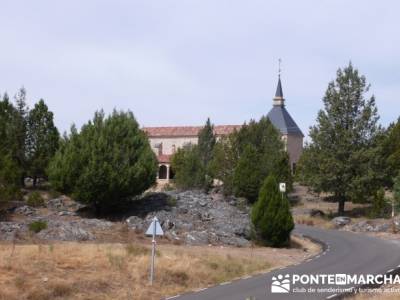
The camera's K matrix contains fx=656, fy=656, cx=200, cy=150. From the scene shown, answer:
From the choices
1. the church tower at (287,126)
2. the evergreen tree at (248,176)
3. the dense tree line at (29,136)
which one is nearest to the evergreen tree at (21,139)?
the dense tree line at (29,136)

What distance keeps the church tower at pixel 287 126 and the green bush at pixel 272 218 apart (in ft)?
169

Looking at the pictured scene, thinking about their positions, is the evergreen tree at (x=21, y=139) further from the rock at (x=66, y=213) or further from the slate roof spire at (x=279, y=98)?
the slate roof spire at (x=279, y=98)

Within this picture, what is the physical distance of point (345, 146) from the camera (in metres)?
54.6

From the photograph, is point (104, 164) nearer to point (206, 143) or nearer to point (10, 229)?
point (10, 229)

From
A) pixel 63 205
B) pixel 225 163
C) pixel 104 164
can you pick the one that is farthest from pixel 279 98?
pixel 104 164

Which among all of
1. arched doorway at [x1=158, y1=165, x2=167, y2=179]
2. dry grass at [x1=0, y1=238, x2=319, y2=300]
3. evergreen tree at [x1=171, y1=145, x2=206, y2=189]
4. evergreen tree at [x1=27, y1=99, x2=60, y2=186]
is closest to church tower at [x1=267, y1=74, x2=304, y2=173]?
arched doorway at [x1=158, y1=165, x2=167, y2=179]

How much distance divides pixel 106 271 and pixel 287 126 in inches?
2735

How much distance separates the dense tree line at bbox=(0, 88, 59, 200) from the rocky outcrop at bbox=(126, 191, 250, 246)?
52.2 ft

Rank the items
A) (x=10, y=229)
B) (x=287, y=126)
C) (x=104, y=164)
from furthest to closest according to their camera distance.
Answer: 1. (x=287, y=126)
2. (x=104, y=164)
3. (x=10, y=229)

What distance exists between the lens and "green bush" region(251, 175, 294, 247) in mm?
34531

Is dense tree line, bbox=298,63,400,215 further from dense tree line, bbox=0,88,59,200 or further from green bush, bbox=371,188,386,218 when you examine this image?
dense tree line, bbox=0,88,59,200

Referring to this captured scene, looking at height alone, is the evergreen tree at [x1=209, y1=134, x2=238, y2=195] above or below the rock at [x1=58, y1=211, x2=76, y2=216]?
above

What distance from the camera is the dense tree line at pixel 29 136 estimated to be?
186 ft

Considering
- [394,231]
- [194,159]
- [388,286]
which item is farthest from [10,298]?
[194,159]
